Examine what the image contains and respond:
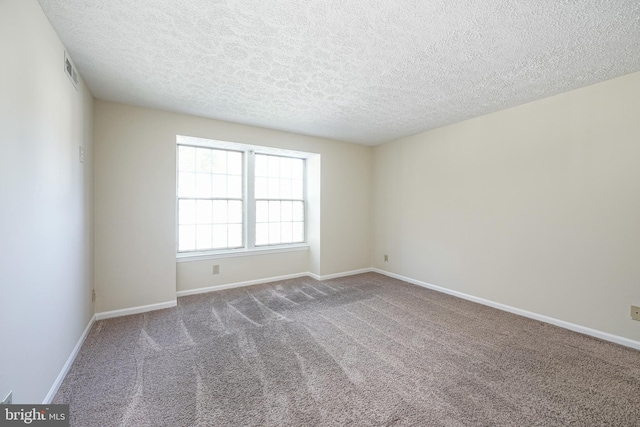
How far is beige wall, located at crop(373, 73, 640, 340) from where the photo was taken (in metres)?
2.36

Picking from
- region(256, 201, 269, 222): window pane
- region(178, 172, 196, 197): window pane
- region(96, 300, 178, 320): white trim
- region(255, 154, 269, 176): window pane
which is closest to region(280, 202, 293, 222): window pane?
region(256, 201, 269, 222): window pane

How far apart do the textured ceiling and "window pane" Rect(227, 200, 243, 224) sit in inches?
61.0

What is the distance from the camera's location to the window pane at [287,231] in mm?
4633

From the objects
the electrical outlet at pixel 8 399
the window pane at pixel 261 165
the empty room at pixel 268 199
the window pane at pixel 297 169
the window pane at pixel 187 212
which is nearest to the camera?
the electrical outlet at pixel 8 399

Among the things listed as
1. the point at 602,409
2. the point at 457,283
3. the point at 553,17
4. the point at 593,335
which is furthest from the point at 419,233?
the point at 553,17

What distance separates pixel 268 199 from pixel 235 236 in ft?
2.75

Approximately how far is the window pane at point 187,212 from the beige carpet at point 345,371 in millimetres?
1290

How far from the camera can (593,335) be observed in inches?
98.0

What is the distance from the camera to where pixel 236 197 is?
164 inches

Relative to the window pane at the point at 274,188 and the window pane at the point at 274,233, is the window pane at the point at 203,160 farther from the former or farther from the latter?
the window pane at the point at 274,233

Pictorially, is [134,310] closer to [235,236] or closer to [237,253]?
[237,253]

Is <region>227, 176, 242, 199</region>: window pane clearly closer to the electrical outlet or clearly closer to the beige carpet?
the beige carpet

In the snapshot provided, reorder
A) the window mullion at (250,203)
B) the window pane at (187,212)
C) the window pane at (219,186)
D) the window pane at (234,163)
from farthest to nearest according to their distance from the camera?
the window mullion at (250,203)
the window pane at (234,163)
the window pane at (219,186)
the window pane at (187,212)

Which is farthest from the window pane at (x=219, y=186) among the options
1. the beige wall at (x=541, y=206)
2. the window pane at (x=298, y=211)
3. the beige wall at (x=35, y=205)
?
the beige wall at (x=541, y=206)
